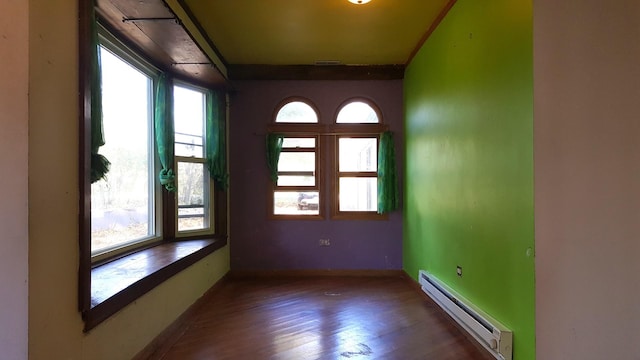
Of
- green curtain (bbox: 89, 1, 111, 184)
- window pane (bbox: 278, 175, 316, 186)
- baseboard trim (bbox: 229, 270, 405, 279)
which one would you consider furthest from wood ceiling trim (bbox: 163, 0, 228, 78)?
baseboard trim (bbox: 229, 270, 405, 279)

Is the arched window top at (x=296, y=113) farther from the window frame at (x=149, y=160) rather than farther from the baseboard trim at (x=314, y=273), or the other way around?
the baseboard trim at (x=314, y=273)

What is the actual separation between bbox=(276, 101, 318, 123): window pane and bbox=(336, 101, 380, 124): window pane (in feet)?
1.25

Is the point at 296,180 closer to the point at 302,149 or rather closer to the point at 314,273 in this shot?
the point at 302,149

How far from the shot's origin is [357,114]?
15.5 feet

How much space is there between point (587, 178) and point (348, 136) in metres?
3.15

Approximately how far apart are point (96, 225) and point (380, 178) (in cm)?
329

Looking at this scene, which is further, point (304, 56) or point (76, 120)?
point (304, 56)

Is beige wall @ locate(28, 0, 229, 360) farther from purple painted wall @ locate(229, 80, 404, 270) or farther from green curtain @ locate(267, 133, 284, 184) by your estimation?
green curtain @ locate(267, 133, 284, 184)

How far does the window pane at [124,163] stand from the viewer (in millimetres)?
2537

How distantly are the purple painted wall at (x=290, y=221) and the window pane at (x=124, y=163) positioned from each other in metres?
1.43

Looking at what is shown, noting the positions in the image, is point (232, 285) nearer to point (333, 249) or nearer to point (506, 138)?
point (333, 249)

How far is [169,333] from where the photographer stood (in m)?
2.73

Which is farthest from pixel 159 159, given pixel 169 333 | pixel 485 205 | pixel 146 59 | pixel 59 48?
pixel 485 205

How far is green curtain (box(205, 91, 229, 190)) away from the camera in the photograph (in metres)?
4.00
